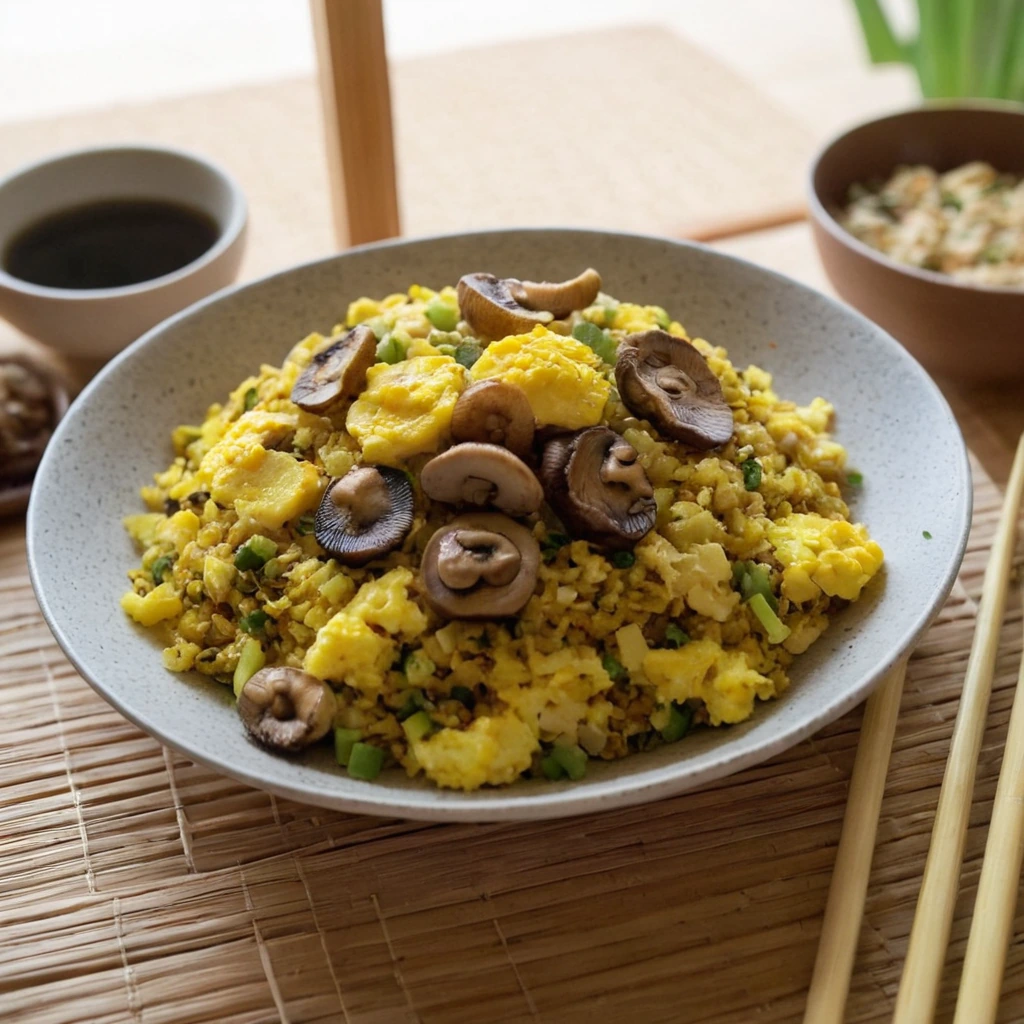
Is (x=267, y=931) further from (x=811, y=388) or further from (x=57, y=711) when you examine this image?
(x=811, y=388)

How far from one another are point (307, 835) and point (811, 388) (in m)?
1.72

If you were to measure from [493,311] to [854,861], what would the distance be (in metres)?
1.36

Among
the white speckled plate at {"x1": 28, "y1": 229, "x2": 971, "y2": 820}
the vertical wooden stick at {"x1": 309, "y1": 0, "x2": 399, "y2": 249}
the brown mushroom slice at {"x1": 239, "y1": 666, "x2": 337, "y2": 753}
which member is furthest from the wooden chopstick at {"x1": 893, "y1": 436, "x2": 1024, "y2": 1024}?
the vertical wooden stick at {"x1": 309, "y1": 0, "x2": 399, "y2": 249}

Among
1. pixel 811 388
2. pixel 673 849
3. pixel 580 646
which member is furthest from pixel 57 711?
pixel 811 388

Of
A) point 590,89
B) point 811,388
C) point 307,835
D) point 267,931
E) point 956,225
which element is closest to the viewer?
point 267,931

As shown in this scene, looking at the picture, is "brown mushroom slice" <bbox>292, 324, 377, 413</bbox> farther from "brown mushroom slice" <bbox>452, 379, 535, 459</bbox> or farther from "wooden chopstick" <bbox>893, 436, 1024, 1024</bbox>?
"wooden chopstick" <bbox>893, 436, 1024, 1024</bbox>

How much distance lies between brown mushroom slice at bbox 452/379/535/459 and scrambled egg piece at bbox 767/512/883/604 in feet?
1.98

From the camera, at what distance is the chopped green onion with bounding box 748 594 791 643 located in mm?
2254

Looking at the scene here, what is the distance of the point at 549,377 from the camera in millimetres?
2270

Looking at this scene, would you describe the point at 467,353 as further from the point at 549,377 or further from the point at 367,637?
the point at 367,637

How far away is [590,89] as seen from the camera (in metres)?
4.79

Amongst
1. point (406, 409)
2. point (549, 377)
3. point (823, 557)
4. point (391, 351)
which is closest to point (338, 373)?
point (391, 351)

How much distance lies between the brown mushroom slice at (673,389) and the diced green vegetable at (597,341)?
0.06m

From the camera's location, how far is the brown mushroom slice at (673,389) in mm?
2354
